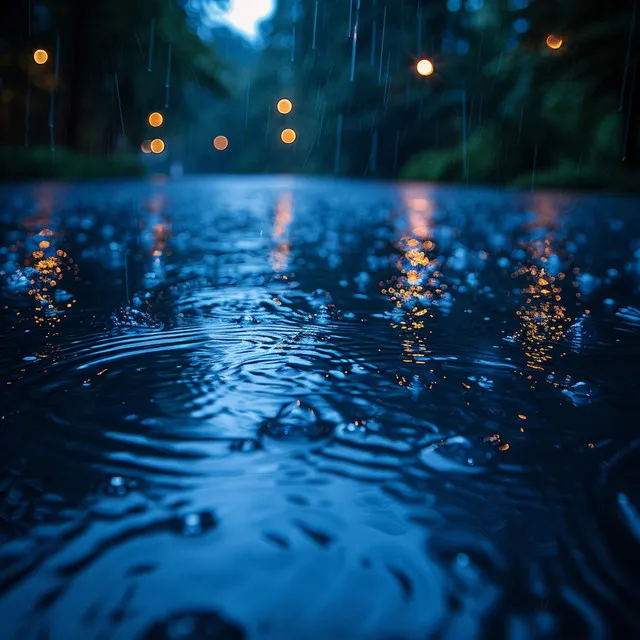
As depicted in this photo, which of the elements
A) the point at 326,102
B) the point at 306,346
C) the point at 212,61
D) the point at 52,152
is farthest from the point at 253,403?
the point at 326,102

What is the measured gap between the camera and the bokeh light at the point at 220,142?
224 feet

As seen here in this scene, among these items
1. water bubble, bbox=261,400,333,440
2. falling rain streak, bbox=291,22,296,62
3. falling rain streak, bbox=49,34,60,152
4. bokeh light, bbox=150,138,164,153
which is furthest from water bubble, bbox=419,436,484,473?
bokeh light, bbox=150,138,164,153

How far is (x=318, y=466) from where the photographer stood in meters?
1.48

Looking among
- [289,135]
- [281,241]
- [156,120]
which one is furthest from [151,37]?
[289,135]

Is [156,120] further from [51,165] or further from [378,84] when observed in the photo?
[51,165]

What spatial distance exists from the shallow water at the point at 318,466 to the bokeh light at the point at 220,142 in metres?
67.1

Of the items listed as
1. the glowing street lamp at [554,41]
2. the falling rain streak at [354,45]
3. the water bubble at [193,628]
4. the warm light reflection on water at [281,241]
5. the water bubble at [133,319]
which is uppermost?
the falling rain streak at [354,45]

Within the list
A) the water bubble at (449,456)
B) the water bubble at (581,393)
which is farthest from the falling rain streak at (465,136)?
the water bubble at (449,456)

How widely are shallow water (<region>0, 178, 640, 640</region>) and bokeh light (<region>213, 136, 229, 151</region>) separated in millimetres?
67073

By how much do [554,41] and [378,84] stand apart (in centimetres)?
1799

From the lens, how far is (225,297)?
361cm

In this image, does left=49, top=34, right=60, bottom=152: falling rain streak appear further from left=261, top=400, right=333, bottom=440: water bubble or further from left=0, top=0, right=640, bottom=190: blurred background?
left=261, top=400, right=333, bottom=440: water bubble

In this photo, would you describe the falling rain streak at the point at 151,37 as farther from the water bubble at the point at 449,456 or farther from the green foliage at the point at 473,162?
the water bubble at the point at 449,456

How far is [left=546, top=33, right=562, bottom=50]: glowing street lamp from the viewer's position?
19.1 m
